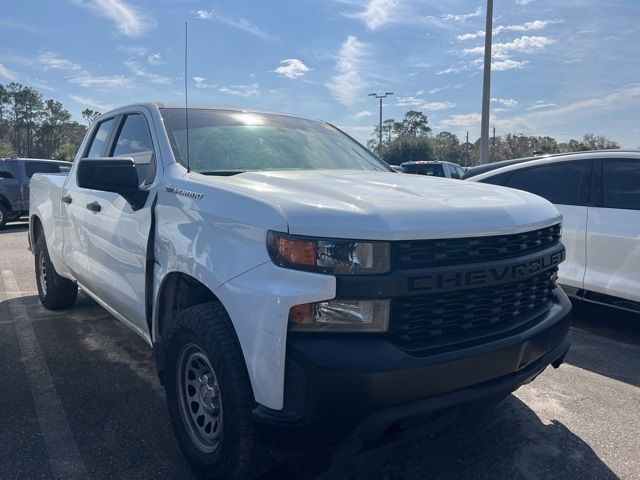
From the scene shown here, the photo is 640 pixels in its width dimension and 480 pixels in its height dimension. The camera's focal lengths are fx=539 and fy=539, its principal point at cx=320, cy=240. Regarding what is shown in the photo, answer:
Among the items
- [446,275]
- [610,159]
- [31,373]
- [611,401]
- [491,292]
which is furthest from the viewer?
[610,159]

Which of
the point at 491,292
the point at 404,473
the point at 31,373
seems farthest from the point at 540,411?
the point at 31,373

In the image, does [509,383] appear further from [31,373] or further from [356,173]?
[31,373]

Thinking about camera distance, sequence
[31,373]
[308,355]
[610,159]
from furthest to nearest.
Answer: [610,159]
[31,373]
[308,355]

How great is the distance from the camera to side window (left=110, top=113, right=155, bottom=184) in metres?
3.25

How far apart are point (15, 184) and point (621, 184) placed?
14629 mm

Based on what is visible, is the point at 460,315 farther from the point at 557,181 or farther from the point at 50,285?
the point at 50,285

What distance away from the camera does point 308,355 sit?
77.8 inches

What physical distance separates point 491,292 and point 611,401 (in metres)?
1.85

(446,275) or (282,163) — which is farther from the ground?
(282,163)

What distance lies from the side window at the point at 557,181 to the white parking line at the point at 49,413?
4424 mm

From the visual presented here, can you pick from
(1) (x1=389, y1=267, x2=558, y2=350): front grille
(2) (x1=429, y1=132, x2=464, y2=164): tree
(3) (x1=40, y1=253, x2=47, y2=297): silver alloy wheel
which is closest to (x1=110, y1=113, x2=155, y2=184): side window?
(1) (x1=389, y1=267, x2=558, y2=350): front grille

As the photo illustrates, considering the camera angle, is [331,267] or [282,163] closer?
[331,267]

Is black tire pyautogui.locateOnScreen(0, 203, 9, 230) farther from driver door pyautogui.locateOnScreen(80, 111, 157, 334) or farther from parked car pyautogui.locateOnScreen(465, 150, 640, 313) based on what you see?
parked car pyautogui.locateOnScreen(465, 150, 640, 313)

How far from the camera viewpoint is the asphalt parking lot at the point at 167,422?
8.92 feet
